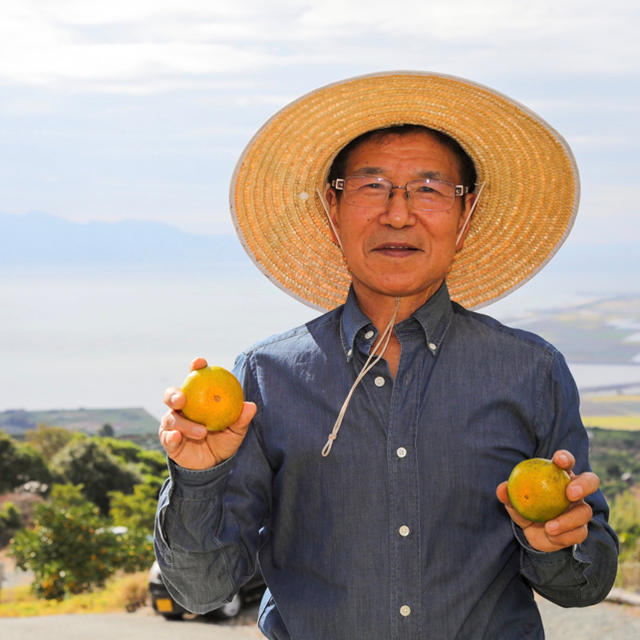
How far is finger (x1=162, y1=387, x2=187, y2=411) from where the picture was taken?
7.23 ft

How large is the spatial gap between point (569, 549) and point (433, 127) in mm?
1204

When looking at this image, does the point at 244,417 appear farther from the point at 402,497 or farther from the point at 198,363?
the point at 402,497

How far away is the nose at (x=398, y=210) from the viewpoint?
97.3 inches

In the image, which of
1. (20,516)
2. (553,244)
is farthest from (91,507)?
(553,244)

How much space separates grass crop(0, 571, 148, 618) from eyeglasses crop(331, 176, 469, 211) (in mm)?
11361

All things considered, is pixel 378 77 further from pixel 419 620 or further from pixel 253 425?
pixel 419 620

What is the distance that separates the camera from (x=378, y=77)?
Result: 2.56m

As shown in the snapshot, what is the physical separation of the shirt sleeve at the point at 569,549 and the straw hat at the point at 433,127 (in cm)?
60

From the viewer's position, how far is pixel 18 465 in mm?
27500

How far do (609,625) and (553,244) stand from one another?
7.23m

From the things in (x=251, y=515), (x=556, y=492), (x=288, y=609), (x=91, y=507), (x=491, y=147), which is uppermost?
(x=491, y=147)

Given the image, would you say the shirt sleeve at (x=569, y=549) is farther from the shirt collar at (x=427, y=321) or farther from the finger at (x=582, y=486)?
the shirt collar at (x=427, y=321)

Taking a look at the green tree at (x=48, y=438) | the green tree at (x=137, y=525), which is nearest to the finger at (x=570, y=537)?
the green tree at (x=137, y=525)

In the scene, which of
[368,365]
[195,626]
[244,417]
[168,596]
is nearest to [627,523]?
[195,626]
